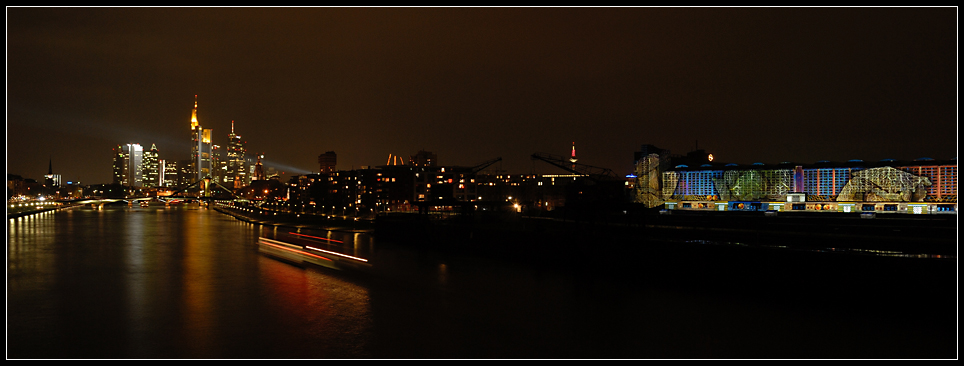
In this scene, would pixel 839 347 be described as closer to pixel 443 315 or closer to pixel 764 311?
pixel 764 311

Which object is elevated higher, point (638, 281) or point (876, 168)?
point (876, 168)

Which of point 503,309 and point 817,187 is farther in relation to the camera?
point 817,187

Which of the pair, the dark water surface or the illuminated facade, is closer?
the dark water surface

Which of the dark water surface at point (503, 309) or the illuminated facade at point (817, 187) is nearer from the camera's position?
the dark water surface at point (503, 309)

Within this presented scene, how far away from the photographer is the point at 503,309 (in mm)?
17156

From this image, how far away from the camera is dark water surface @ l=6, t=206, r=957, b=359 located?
507 inches

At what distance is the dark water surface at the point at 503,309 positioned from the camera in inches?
507

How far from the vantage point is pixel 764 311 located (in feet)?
56.6

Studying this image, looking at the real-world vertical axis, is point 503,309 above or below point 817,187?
below

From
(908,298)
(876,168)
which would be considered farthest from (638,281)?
(876,168)

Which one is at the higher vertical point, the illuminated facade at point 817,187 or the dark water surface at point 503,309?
the illuminated facade at point 817,187

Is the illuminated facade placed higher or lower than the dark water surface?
higher

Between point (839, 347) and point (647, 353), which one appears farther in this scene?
point (839, 347)

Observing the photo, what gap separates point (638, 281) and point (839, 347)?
34.0 feet
